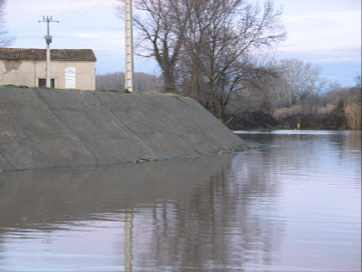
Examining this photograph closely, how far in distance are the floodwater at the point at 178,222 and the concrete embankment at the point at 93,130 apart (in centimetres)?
270

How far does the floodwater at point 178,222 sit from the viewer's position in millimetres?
7133

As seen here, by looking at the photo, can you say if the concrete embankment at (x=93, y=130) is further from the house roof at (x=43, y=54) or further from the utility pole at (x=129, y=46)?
the house roof at (x=43, y=54)

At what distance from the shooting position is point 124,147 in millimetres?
24141

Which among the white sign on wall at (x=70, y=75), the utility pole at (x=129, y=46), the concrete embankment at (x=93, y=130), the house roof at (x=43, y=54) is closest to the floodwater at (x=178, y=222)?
the concrete embankment at (x=93, y=130)

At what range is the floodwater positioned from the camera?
7.13 metres

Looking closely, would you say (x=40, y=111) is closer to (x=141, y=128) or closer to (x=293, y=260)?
(x=141, y=128)

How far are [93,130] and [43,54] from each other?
38795 mm

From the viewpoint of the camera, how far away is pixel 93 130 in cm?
2450

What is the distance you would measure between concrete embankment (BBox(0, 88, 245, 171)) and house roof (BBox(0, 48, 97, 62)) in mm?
28124

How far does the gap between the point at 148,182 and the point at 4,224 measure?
676cm

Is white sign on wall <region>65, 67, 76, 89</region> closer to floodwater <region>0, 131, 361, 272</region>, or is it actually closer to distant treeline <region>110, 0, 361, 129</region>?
distant treeline <region>110, 0, 361, 129</region>

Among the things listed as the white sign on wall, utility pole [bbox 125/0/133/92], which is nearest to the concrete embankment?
utility pole [bbox 125/0/133/92]

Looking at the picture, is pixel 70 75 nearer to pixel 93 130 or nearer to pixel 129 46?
pixel 129 46

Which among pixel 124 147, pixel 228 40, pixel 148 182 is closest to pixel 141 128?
pixel 124 147
